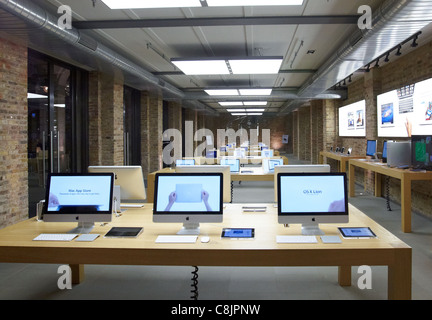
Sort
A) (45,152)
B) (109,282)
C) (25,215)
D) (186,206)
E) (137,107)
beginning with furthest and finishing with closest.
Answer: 1. (137,107)
2. (45,152)
3. (25,215)
4. (109,282)
5. (186,206)

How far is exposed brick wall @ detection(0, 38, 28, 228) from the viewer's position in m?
5.16

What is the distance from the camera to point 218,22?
5426 mm

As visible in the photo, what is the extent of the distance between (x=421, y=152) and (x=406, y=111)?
1.78 meters

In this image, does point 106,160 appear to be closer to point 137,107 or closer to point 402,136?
point 137,107

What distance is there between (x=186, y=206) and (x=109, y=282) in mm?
1423

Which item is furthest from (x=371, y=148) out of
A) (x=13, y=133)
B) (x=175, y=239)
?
(x=13, y=133)

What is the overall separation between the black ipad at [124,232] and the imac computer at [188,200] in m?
0.17

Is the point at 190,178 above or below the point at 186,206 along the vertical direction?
above

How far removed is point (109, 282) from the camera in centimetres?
380

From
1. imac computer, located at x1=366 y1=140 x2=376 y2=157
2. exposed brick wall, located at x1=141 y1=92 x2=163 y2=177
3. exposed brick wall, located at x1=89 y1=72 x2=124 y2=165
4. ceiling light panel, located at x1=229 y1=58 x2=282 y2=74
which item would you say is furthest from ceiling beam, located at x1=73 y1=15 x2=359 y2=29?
exposed brick wall, located at x1=141 y1=92 x2=163 y2=177

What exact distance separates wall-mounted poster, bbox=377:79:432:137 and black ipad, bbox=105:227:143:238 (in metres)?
5.65

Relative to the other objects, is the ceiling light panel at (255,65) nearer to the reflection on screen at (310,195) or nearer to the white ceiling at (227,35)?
the white ceiling at (227,35)

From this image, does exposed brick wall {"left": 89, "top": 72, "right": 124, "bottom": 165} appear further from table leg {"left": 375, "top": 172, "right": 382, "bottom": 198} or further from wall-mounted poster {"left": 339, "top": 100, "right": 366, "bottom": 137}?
wall-mounted poster {"left": 339, "top": 100, "right": 366, "bottom": 137}

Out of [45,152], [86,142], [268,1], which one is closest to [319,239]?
[268,1]
